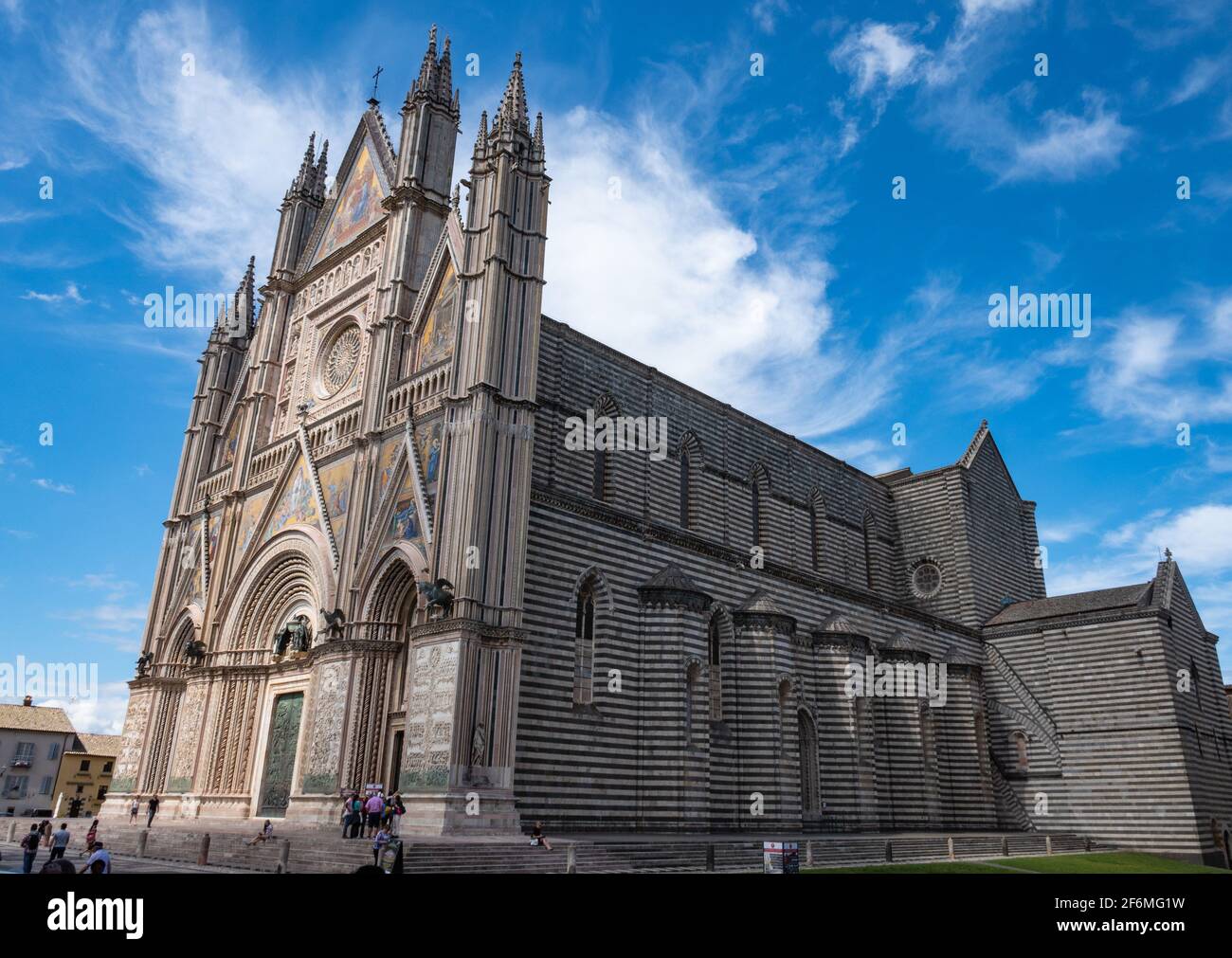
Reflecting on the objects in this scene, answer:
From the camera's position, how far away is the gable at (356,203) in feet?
95.8

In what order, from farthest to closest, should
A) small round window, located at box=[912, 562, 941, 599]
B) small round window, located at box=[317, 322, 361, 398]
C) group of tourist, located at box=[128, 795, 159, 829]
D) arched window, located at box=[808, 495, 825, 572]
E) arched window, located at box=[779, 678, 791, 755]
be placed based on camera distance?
small round window, located at box=[912, 562, 941, 599] → arched window, located at box=[808, 495, 825, 572] → small round window, located at box=[317, 322, 361, 398] → arched window, located at box=[779, 678, 791, 755] → group of tourist, located at box=[128, 795, 159, 829]

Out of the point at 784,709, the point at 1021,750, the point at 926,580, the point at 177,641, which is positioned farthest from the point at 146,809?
the point at 926,580

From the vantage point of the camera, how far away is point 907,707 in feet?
99.5

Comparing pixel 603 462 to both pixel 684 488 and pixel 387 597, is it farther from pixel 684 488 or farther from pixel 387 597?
pixel 387 597

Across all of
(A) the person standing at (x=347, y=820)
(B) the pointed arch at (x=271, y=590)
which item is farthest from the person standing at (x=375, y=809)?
(B) the pointed arch at (x=271, y=590)

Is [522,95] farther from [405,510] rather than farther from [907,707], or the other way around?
[907,707]

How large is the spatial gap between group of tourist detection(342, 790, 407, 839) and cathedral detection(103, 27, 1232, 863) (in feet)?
1.22

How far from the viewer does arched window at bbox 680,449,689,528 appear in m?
29.6

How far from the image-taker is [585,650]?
22.7m

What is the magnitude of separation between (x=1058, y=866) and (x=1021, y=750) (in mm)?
12545

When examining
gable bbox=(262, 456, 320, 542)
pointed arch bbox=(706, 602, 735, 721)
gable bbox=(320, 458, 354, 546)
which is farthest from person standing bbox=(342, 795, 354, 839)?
pointed arch bbox=(706, 602, 735, 721)

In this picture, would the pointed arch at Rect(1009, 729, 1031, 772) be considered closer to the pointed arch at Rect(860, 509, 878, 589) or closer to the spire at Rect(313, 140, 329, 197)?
the pointed arch at Rect(860, 509, 878, 589)

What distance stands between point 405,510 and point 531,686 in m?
5.29
